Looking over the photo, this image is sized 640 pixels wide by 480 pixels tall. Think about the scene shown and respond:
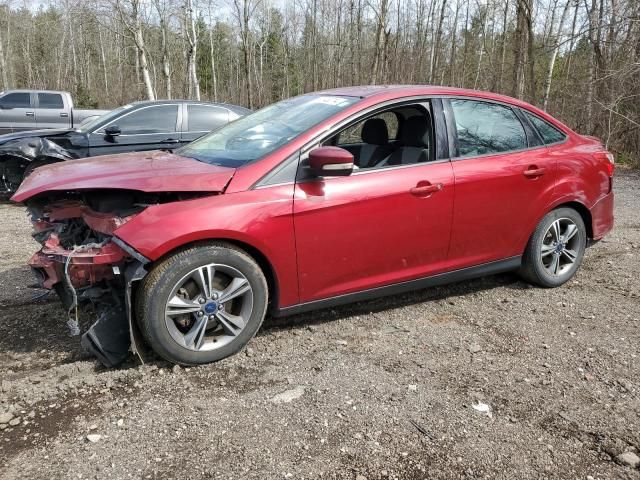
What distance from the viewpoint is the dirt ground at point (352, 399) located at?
2342mm

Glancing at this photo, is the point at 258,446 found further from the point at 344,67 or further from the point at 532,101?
the point at 344,67

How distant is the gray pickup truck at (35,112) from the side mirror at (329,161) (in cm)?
1376

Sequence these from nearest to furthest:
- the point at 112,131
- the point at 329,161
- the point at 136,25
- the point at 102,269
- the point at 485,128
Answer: the point at 102,269
the point at 329,161
the point at 485,128
the point at 112,131
the point at 136,25

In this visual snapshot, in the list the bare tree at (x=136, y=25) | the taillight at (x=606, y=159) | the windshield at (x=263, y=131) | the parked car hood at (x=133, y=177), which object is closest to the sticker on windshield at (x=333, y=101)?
the windshield at (x=263, y=131)

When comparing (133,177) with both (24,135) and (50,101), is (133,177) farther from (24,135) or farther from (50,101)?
(50,101)

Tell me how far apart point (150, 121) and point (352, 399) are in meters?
6.73

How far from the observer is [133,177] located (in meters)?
3.06

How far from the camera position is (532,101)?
18.0 metres

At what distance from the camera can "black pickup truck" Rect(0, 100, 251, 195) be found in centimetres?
757

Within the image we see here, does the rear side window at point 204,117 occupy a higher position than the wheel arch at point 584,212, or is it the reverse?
the rear side window at point 204,117

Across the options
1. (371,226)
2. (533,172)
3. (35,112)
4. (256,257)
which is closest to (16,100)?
(35,112)

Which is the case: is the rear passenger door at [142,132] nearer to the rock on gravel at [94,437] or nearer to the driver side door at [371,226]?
the driver side door at [371,226]

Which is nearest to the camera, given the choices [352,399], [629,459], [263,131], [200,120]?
[629,459]

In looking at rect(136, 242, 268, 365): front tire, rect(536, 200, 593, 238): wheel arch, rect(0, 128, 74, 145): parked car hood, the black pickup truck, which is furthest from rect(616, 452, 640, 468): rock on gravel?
rect(0, 128, 74, 145): parked car hood
